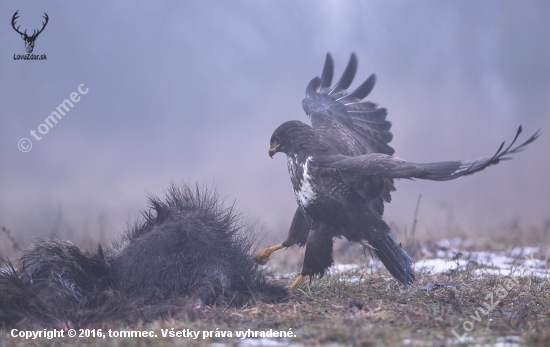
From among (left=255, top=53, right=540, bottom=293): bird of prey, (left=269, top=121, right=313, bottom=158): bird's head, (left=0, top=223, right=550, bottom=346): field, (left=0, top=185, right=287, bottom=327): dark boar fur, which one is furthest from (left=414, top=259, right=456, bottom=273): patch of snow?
(left=0, top=185, right=287, bottom=327): dark boar fur

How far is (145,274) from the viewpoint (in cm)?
398

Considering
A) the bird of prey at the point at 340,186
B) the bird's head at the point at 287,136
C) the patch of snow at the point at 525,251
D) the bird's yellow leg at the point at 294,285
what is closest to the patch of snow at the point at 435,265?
the bird of prey at the point at 340,186

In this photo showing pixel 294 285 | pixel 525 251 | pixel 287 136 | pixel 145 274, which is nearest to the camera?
pixel 145 274

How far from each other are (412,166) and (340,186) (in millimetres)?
886

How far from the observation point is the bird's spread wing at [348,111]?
6246 millimetres

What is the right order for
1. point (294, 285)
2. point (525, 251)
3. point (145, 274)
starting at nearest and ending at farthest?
1. point (145, 274)
2. point (294, 285)
3. point (525, 251)

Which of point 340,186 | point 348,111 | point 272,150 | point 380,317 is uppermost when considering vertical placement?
point 348,111

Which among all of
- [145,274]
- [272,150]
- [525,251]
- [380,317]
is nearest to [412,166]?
[380,317]

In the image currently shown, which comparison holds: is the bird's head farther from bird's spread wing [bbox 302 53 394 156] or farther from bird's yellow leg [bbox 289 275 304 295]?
bird's yellow leg [bbox 289 275 304 295]

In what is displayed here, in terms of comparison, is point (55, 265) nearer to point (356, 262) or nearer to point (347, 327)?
point (347, 327)

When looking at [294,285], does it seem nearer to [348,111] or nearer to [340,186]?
[340,186]

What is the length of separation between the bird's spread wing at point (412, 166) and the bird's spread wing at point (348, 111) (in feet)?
4.93

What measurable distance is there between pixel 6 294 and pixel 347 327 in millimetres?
2350

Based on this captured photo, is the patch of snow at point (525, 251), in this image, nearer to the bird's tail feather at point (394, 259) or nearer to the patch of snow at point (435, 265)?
the patch of snow at point (435, 265)
